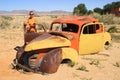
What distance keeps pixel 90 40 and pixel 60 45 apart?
1.95 meters

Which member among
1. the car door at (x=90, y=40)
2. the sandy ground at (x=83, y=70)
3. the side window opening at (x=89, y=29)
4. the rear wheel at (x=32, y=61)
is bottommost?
the sandy ground at (x=83, y=70)

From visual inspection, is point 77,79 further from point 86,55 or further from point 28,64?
point 86,55

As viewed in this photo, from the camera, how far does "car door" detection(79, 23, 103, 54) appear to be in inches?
420

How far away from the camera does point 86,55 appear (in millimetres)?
11125

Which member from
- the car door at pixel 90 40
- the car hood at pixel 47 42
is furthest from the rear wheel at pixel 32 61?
the car door at pixel 90 40

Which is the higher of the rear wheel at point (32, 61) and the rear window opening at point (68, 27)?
the rear window opening at point (68, 27)

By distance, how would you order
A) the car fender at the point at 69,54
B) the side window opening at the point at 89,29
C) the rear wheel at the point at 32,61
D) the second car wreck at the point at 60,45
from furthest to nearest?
the side window opening at the point at 89,29
the car fender at the point at 69,54
the rear wheel at the point at 32,61
the second car wreck at the point at 60,45

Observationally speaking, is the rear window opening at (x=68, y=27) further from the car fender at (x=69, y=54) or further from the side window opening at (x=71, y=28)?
the car fender at (x=69, y=54)

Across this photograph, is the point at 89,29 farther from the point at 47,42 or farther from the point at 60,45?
the point at 47,42

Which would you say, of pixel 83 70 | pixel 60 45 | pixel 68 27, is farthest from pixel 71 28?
pixel 83 70

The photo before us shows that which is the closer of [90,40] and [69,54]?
[69,54]

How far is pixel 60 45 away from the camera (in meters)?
9.42

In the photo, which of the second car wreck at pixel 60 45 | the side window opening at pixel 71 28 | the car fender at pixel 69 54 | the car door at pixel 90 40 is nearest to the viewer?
the second car wreck at pixel 60 45

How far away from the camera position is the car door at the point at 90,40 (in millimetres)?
10678
